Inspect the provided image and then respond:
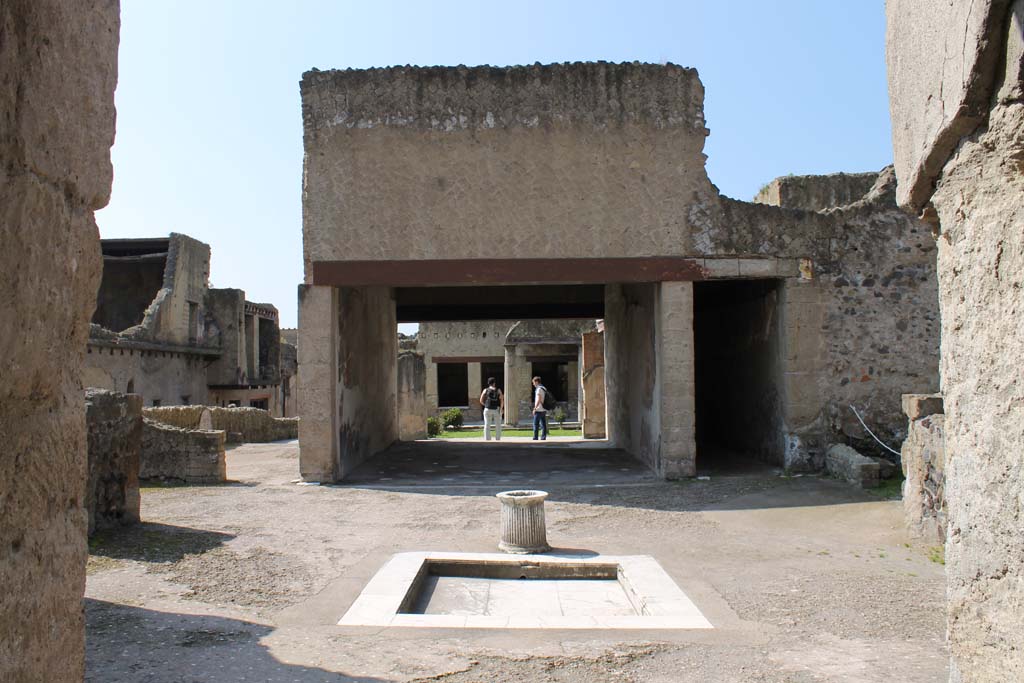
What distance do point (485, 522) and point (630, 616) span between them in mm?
3235

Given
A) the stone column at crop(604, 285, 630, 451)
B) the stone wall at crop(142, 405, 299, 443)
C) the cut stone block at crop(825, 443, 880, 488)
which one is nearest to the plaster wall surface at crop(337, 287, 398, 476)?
the stone wall at crop(142, 405, 299, 443)

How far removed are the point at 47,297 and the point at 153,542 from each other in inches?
232

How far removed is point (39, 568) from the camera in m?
1.83

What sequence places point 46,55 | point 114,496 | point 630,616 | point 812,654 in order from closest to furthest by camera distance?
point 46,55 → point 812,654 → point 630,616 → point 114,496

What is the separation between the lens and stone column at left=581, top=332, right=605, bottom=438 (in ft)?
62.8

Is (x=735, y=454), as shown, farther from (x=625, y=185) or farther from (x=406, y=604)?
(x=406, y=604)

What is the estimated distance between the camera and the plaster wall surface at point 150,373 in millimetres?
20219

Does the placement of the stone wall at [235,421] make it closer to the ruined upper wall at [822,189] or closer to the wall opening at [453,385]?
the ruined upper wall at [822,189]

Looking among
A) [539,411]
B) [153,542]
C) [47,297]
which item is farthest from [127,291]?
[47,297]

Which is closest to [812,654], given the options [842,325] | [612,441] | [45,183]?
[45,183]

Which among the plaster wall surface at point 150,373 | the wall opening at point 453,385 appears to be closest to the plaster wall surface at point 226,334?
the plaster wall surface at point 150,373

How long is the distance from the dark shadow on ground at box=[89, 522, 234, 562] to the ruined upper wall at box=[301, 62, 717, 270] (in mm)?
3981

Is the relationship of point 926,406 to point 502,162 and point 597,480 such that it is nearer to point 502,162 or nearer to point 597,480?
point 597,480

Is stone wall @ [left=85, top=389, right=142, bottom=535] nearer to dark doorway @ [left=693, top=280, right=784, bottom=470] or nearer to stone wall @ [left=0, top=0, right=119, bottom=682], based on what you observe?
stone wall @ [left=0, top=0, right=119, bottom=682]
